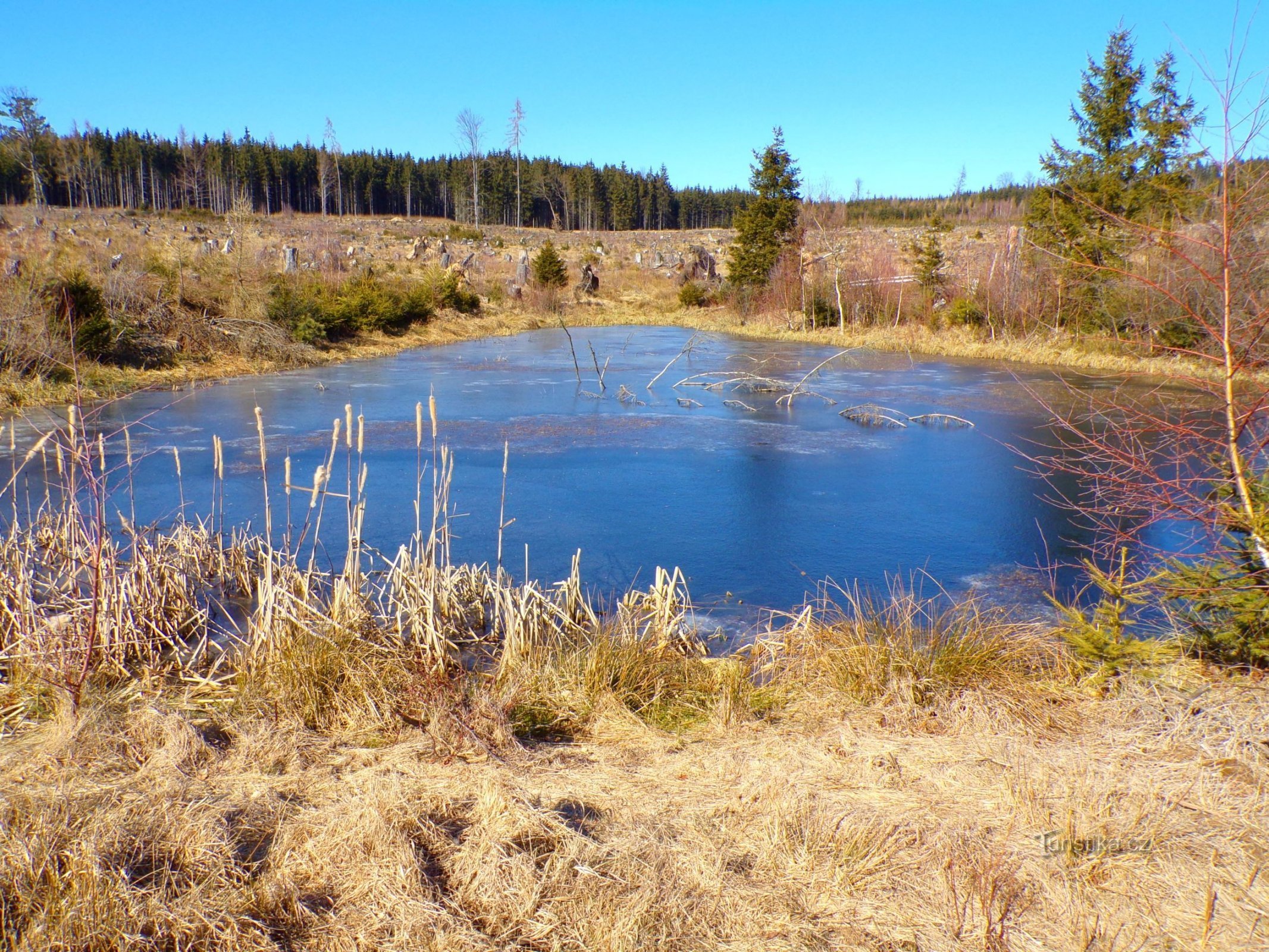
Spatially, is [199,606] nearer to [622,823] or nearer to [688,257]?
[622,823]

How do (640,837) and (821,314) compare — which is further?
(821,314)

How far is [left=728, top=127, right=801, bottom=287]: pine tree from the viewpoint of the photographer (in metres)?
32.1

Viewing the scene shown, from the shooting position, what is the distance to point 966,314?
25.4 m

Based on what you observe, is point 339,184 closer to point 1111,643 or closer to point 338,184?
point 338,184

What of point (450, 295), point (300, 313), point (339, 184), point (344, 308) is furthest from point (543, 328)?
point (339, 184)

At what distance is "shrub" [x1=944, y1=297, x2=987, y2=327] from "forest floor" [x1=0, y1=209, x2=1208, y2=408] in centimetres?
25

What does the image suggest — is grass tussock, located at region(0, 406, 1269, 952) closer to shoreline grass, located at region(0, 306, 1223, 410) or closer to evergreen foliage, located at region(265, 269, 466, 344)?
shoreline grass, located at region(0, 306, 1223, 410)

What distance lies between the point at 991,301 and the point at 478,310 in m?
16.5

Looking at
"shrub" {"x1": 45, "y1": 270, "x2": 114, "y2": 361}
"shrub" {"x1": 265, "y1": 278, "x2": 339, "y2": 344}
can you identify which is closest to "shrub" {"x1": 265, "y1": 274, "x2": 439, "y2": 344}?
"shrub" {"x1": 265, "y1": 278, "x2": 339, "y2": 344}

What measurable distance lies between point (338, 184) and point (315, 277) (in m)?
49.4

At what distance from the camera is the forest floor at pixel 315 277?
50.3 feet

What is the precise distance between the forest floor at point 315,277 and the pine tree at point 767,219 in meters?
1.89

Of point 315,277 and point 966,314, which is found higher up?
point 315,277

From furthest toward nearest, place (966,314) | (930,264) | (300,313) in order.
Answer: (930,264) → (966,314) → (300,313)
